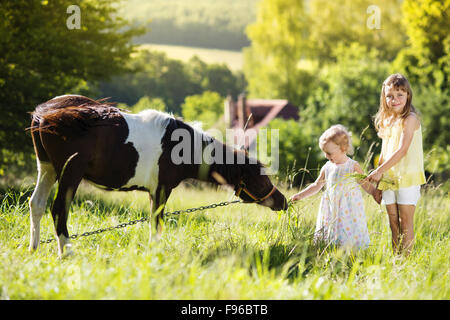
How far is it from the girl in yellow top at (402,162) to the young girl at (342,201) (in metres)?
0.21

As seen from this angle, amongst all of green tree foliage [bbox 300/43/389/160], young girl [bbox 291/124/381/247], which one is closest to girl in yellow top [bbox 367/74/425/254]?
young girl [bbox 291/124/381/247]

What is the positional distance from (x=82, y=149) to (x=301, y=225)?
243 cm

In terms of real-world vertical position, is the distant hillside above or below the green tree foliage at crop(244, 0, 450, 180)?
above

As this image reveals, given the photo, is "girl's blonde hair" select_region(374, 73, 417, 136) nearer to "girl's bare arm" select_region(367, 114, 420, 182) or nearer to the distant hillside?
"girl's bare arm" select_region(367, 114, 420, 182)

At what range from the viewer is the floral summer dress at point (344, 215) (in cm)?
391

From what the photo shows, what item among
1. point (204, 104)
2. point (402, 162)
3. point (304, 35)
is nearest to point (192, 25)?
point (204, 104)

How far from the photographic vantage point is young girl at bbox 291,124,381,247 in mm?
3916

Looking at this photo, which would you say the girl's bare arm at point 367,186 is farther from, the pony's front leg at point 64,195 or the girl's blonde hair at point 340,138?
the pony's front leg at point 64,195

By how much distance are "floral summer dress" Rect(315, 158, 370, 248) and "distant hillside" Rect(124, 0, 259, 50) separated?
72.4 metres

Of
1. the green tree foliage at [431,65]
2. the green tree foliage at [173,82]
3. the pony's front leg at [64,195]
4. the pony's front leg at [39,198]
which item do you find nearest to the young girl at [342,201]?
the pony's front leg at [64,195]
